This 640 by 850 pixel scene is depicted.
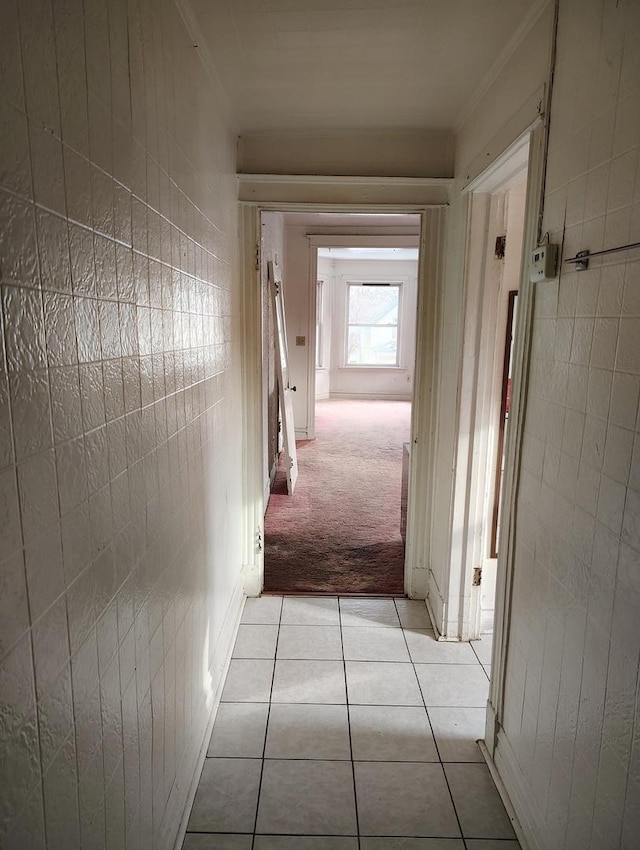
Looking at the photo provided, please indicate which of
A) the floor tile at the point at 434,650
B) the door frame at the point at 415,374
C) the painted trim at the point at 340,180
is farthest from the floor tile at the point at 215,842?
the painted trim at the point at 340,180

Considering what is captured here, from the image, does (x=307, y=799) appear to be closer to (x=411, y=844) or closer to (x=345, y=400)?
(x=411, y=844)

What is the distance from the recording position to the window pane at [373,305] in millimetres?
9750

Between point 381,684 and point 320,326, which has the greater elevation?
point 320,326

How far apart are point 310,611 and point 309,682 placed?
60 centimetres

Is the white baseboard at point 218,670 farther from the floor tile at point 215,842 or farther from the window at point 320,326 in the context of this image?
the window at point 320,326

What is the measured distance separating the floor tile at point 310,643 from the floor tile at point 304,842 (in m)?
0.91

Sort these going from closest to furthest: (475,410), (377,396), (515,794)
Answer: (515,794), (475,410), (377,396)

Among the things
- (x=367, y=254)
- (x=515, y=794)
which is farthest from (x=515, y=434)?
(x=367, y=254)

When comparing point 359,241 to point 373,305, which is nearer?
point 359,241

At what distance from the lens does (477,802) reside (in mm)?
1743

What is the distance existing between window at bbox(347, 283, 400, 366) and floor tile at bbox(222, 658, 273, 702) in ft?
26.0

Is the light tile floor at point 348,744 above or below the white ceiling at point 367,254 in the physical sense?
below

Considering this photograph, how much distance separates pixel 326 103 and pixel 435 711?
2588 millimetres

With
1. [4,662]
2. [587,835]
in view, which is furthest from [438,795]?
[4,662]
